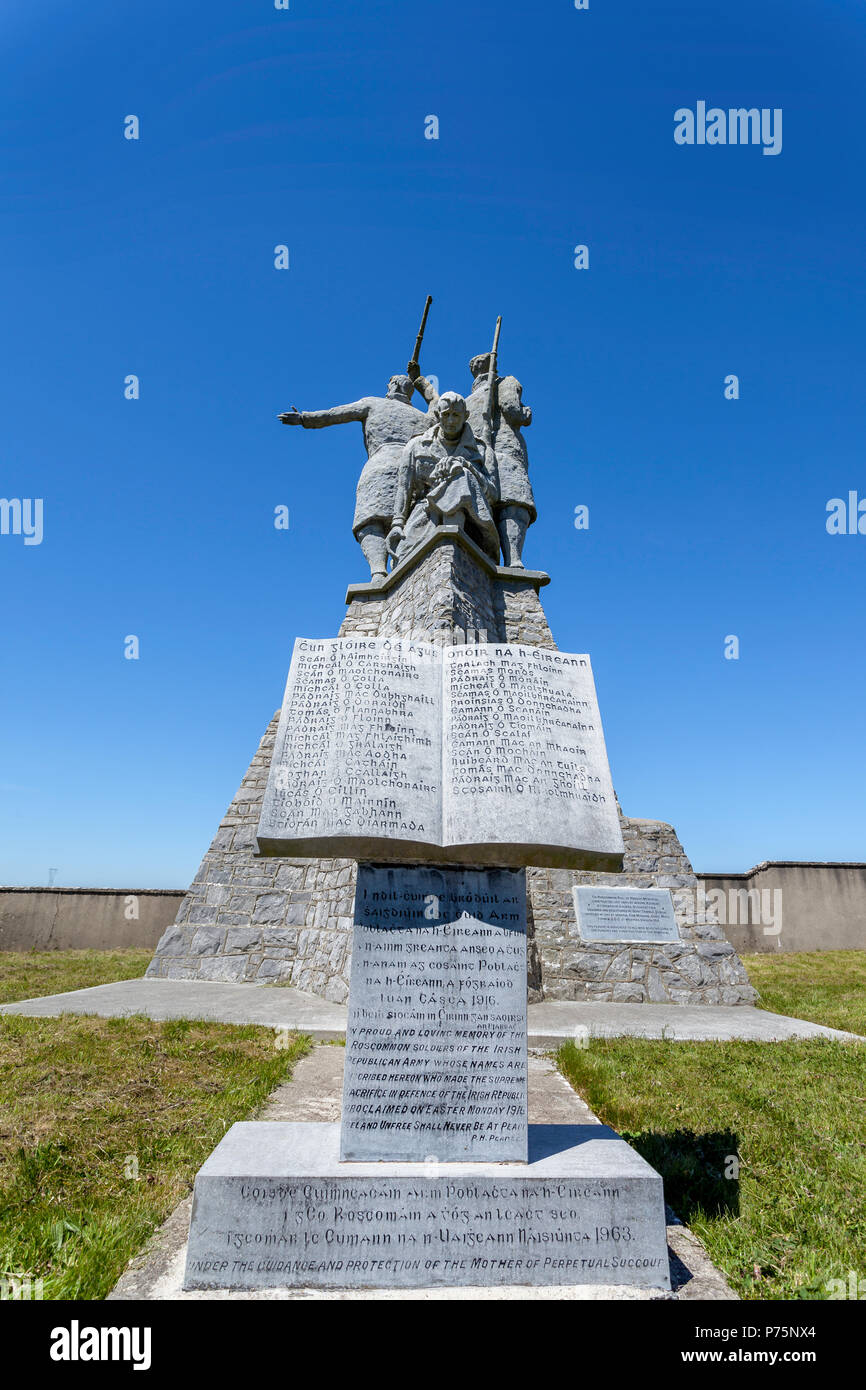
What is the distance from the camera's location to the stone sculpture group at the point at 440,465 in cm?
960

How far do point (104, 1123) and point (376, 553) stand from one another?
959cm

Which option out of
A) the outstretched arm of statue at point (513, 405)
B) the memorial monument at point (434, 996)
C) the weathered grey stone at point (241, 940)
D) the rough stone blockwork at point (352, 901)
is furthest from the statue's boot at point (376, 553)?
the memorial monument at point (434, 996)

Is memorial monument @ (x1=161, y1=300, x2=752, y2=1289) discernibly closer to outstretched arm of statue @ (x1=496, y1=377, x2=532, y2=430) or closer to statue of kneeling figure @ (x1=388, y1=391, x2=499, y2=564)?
statue of kneeling figure @ (x1=388, y1=391, x2=499, y2=564)

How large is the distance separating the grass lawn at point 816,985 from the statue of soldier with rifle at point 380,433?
840cm

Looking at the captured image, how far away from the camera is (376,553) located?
11.9 m

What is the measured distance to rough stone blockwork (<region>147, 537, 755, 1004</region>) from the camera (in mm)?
7879

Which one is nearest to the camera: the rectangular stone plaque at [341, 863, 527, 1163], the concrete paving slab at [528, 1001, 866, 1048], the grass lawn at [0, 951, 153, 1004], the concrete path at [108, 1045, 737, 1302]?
the concrete path at [108, 1045, 737, 1302]

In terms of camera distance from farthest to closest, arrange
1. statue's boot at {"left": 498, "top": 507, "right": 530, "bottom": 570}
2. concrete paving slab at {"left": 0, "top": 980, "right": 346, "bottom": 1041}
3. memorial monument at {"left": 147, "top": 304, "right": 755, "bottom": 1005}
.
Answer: statue's boot at {"left": 498, "top": 507, "right": 530, "bottom": 570}
concrete paving slab at {"left": 0, "top": 980, "right": 346, "bottom": 1041}
memorial monument at {"left": 147, "top": 304, "right": 755, "bottom": 1005}

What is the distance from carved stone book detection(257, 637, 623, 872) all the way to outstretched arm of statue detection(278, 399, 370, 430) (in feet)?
34.8

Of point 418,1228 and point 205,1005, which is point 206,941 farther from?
point 418,1228

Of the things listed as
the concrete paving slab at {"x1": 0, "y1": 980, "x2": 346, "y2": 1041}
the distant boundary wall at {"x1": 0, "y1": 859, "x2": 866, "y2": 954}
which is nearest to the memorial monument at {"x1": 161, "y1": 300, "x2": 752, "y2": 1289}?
the concrete paving slab at {"x1": 0, "y1": 980, "x2": 346, "y2": 1041}

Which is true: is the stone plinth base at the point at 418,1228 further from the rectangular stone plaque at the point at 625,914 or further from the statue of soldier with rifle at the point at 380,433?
the statue of soldier with rifle at the point at 380,433

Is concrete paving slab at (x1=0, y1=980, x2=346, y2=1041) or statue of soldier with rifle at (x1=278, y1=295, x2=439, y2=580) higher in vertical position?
statue of soldier with rifle at (x1=278, y1=295, x2=439, y2=580)
